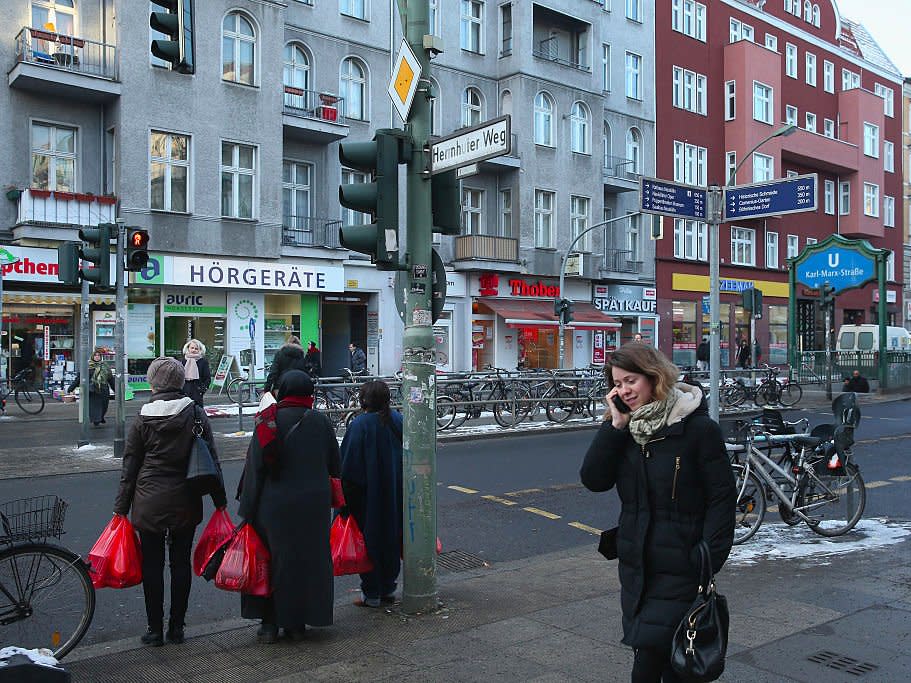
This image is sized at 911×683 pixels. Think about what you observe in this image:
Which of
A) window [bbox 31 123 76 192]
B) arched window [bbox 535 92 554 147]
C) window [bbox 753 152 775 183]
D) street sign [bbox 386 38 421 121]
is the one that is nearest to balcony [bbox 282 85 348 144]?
window [bbox 31 123 76 192]

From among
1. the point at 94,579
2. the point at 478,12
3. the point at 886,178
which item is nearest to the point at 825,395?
the point at 478,12

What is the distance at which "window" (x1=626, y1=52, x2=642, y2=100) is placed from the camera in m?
37.8

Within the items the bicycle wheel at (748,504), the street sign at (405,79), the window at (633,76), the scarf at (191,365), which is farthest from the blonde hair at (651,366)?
the window at (633,76)

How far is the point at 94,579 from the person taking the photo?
15.9ft

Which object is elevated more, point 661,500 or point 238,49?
point 238,49

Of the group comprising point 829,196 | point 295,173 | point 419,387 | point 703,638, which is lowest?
point 703,638

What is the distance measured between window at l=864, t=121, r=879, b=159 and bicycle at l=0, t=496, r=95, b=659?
5248cm

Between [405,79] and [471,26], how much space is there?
2823cm

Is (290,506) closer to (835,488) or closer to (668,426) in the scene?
(668,426)

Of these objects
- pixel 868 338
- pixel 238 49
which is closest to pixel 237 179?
pixel 238 49

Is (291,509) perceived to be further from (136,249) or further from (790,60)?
(790,60)

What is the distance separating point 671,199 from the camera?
Result: 1012 cm

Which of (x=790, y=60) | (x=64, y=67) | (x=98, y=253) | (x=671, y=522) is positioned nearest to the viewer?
(x=671, y=522)

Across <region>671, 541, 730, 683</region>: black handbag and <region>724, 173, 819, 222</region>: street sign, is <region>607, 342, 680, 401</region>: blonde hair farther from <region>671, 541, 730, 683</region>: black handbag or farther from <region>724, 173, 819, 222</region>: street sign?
<region>724, 173, 819, 222</region>: street sign
